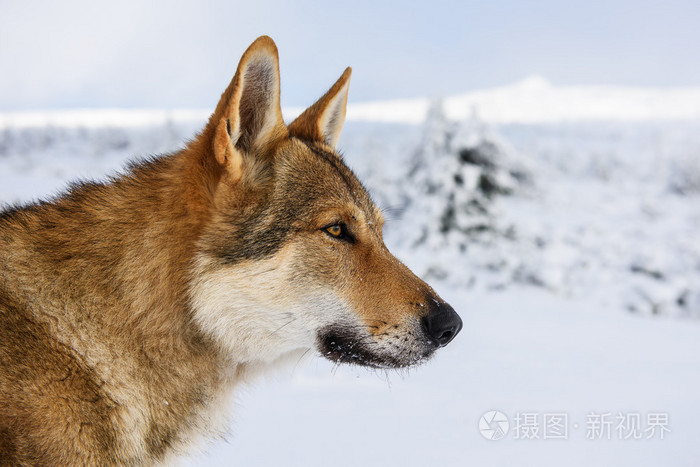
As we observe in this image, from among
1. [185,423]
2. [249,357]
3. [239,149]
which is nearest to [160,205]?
[239,149]

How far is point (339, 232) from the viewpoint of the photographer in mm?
2689

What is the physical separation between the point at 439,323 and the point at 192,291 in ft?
4.01

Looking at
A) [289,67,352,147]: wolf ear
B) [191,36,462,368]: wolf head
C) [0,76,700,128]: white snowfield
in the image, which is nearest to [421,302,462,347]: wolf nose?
[191,36,462,368]: wolf head

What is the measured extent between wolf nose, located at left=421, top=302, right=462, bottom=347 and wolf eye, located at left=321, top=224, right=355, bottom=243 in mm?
565

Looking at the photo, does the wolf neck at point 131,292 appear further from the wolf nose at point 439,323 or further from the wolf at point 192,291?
the wolf nose at point 439,323

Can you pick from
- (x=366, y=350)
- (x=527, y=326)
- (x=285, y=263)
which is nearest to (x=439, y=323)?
(x=366, y=350)

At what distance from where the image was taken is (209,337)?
2459 millimetres

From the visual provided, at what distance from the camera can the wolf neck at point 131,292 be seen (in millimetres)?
2268

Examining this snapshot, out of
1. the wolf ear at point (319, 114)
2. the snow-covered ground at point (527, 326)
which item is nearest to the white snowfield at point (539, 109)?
the snow-covered ground at point (527, 326)

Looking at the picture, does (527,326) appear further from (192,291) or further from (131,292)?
(131,292)

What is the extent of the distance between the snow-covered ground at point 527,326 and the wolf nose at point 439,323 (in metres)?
0.38

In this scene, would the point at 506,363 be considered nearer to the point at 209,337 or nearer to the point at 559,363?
the point at 559,363

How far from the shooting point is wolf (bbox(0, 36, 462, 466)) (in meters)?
2.20

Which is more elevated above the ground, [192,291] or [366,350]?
[192,291]
